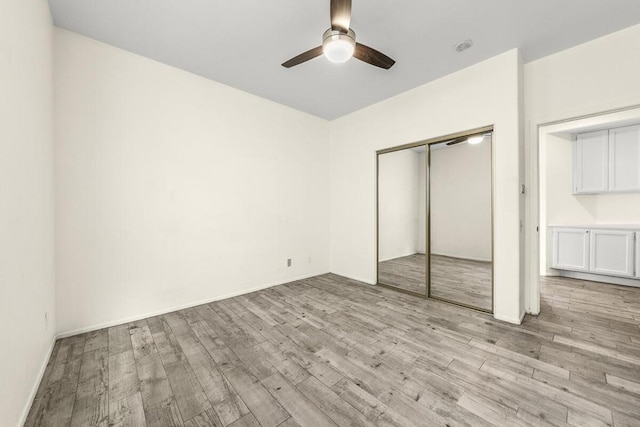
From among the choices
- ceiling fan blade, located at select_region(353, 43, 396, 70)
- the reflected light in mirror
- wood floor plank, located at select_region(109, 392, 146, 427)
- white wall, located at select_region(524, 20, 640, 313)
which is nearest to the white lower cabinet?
white wall, located at select_region(524, 20, 640, 313)

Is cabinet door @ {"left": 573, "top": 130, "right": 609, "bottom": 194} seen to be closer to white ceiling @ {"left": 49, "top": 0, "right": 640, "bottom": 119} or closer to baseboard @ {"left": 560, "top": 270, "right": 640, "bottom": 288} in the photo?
baseboard @ {"left": 560, "top": 270, "right": 640, "bottom": 288}

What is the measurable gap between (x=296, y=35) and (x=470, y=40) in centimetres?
173

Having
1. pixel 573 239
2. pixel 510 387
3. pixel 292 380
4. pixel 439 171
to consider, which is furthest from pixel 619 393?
pixel 573 239

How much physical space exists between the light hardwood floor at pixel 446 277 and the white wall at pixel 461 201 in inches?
5.0

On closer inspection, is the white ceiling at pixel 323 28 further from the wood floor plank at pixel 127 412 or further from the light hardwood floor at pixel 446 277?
the wood floor plank at pixel 127 412

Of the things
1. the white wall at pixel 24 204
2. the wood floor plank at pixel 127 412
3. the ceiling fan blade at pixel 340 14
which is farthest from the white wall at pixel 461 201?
the white wall at pixel 24 204

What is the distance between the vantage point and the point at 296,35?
236 cm

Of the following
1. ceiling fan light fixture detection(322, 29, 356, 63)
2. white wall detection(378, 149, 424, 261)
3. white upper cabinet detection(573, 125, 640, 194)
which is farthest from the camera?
white upper cabinet detection(573, 125, 640, 194)

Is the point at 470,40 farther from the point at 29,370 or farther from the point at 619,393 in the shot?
the point at 29,370

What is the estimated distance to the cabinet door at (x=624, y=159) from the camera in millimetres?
3744

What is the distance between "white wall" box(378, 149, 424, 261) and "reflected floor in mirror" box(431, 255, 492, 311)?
1.45 feet

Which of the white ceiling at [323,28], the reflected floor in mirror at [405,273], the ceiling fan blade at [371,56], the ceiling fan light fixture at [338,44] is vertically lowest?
the reflected floor in mirror at [405,273]

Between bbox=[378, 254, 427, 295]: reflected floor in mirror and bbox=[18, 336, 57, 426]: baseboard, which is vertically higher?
bbox=[378, 254, 427, 295]: reflected floor in mirror

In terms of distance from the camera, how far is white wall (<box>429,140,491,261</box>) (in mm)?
2938
